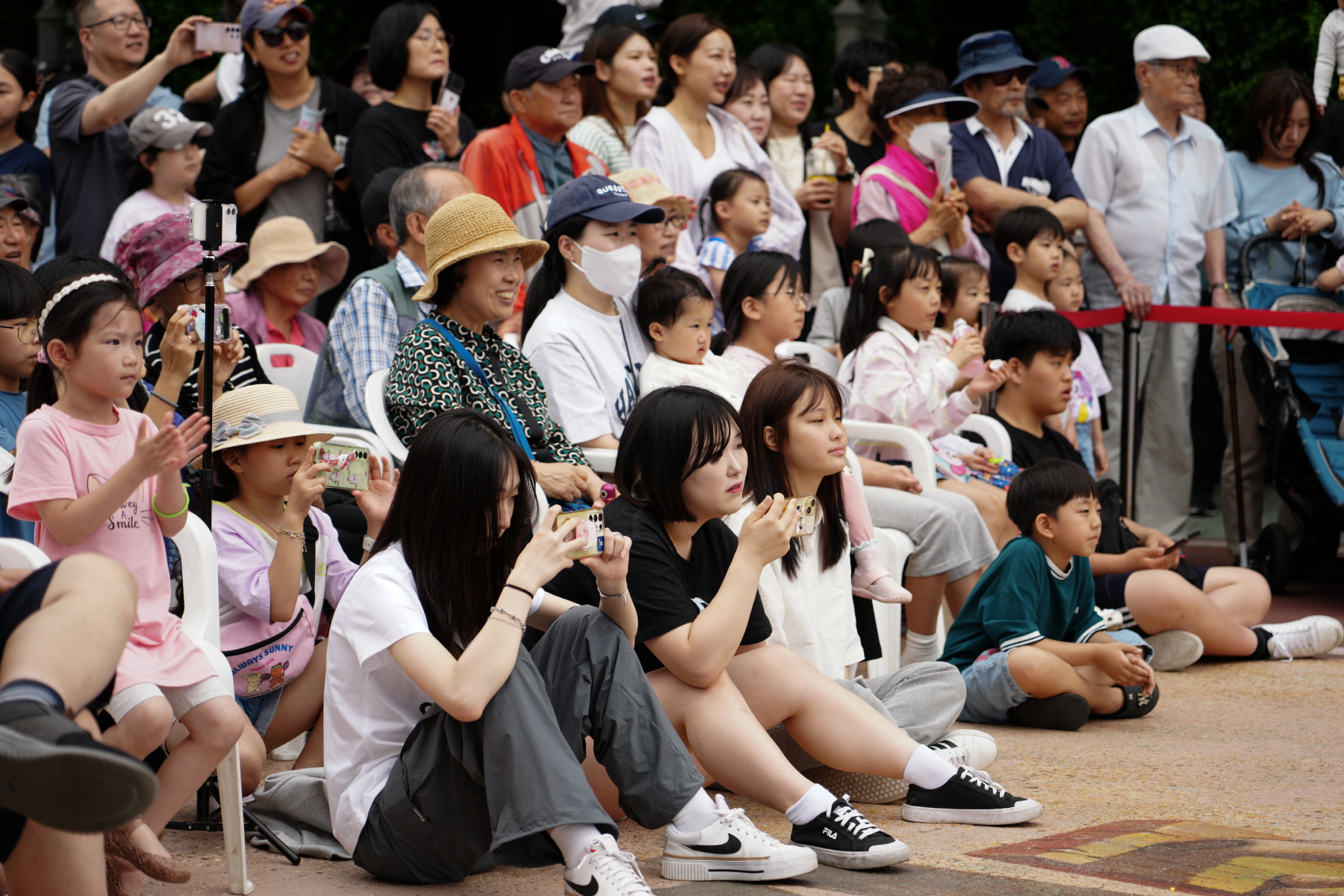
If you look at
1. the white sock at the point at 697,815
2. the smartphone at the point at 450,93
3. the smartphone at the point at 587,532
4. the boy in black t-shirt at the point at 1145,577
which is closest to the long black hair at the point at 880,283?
the boy in black t-shirt at the point at 1145,577

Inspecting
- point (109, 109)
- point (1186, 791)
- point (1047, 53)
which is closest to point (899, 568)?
point (1186, 791)

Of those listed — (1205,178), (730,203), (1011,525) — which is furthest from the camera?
(1205,178)

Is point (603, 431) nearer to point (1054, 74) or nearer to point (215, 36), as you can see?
Answer: point (215, 36)

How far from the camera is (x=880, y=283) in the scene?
5574mm

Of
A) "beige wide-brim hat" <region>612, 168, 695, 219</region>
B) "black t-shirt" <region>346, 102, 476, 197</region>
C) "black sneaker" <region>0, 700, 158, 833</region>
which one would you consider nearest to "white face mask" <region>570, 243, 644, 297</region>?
"beige wide-brim hat" <region>612, 168, 695, 219</region>

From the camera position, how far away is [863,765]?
3.36 m

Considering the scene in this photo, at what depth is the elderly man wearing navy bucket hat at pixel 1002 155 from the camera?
6.71m

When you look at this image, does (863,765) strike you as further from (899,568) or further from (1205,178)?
(1205,178)

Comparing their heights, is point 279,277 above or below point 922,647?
above

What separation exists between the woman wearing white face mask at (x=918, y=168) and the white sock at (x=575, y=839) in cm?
425

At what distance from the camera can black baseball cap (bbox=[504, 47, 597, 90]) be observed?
19.0 feet

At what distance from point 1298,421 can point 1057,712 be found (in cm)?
258

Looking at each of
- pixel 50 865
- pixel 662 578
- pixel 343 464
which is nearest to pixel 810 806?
pixel 662 578

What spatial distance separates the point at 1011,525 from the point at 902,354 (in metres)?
0.75
